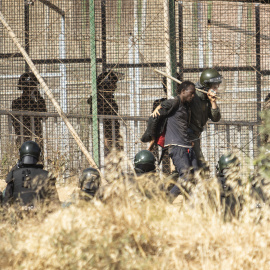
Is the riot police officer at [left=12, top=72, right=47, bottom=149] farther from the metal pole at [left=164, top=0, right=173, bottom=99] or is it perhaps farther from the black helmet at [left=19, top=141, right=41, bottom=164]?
the black helmet at [left=19, top=141, right=41, bottom=164]

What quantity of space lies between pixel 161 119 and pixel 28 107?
131 inches

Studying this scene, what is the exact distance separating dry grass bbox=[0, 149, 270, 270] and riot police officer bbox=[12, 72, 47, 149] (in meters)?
4.79

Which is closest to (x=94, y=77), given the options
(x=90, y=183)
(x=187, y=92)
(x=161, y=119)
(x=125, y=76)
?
(x=125, y=76)

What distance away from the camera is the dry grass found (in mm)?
3512

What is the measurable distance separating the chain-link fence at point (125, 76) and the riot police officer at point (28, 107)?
17mm

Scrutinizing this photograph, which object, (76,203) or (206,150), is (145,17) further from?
(76,203)

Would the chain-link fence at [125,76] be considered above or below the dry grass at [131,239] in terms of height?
above

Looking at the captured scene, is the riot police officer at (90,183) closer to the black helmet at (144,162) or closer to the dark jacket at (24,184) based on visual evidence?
the dark jacket at (24,184)

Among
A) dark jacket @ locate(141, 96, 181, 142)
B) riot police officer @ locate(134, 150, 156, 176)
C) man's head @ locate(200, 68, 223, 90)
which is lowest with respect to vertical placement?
riot police officer @ locate(134, 150, 156, 176)

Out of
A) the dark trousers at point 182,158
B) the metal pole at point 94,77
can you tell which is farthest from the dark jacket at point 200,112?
the metal pole at point 94,77

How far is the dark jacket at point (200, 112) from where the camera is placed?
703cm

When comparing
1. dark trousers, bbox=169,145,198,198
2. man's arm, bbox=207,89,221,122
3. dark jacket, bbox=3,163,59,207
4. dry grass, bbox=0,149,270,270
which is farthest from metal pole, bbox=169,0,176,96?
dry grass, bbox=0,149,270,270

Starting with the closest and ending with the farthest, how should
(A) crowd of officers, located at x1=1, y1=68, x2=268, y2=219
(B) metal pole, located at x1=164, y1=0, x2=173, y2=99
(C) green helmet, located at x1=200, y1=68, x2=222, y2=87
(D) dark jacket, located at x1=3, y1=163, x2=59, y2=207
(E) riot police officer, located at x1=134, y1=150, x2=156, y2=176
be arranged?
(D) dark jacket, located at x1=3, y1=163, x2=59, y2=207 → (A) crowd of officers, located at x1=1, y1=68, x2=268, y2=219 → (E) riot police officer, located at x1=134, y1=150, x2=156, y2=176 → (C) green helmet, located at x1=200, y1=68, x2=222, y2=87 → (B) metal pole, located at x1=164, y1=0, x2=173, y2=99

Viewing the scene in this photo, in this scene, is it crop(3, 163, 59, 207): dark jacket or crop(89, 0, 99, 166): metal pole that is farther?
crop(89, 0, 99, 166): metal pole
